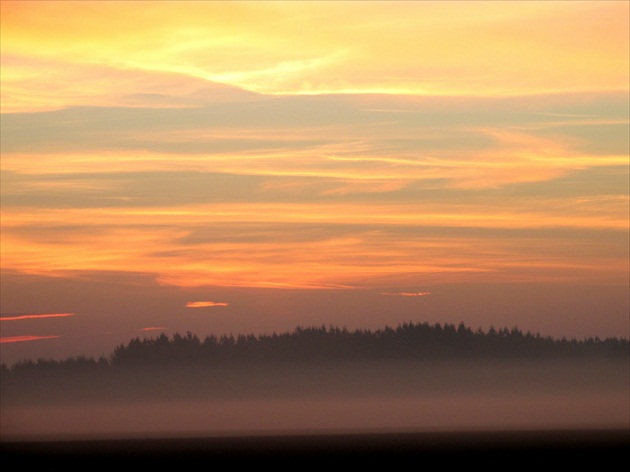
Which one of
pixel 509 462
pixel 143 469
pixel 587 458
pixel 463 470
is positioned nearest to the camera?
pixel 463 470

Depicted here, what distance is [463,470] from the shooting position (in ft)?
295

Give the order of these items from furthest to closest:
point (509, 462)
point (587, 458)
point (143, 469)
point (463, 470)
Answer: point (587, 458) < point (509, 462) < point (143, 469) < point (463, 470)

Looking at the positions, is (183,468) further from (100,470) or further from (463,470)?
(463,470)

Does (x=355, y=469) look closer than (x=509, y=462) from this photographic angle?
Yes

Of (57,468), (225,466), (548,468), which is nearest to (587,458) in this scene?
(548,468)

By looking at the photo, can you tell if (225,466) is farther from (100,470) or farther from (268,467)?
(100,470)

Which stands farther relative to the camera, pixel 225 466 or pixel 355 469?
pixel 225 466

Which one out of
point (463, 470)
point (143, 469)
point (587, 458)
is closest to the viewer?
point (463, 470)

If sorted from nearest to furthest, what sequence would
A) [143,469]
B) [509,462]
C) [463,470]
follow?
[463,470]
[143,469]
[509,462]

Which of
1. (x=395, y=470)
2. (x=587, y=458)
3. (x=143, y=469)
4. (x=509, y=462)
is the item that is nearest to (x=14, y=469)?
(x=143, y=469)

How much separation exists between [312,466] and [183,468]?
11.4 meters

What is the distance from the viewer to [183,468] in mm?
98562

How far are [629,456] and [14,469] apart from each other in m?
61.2

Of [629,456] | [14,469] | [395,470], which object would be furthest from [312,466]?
[629,456]
